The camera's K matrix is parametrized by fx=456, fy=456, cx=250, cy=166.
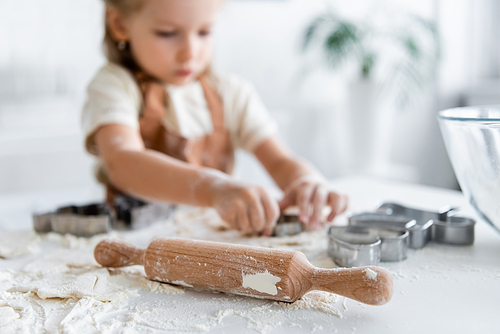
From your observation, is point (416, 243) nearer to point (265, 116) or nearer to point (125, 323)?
point (125, 323)

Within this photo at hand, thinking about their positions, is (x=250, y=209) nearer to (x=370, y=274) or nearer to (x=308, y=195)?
(x=308, y=195)

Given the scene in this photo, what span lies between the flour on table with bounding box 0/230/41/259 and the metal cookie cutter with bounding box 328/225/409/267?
0.36 m

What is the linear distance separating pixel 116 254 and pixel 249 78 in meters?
1.94

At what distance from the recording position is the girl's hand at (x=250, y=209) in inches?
22.9

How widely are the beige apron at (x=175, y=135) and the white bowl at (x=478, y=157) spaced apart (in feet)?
2.02

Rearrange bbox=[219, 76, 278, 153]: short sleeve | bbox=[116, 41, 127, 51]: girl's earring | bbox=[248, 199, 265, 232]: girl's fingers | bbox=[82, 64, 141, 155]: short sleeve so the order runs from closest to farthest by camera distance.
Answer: bbox=[248, 199, 265, 232]: girl's fingers, bbox=[82, 64, 141, 155]: short sleeve, bbox=[116, 41, 127, 51]: girl's earring, bbox=[219, 76, 278, 153]: short sleeve

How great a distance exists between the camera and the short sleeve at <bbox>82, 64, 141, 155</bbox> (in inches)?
34.4

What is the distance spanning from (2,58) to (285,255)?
5.58 ft

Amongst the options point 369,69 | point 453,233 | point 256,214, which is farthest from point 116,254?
point 369,69

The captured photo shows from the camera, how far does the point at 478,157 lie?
0.46 meters

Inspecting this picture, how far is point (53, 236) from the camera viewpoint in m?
0.61

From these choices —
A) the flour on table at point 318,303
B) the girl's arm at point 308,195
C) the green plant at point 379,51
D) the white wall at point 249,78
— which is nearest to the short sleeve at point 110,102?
the girl's arm at point 308,195

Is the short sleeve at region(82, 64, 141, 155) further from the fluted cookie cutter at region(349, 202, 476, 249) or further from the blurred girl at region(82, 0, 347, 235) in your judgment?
the fluted cookie cutter at region(349, 202, 476, 249)

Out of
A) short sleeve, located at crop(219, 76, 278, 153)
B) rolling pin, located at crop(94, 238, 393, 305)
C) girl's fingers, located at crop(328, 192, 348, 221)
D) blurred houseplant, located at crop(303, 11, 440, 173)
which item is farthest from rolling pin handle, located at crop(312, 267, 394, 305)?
blurred houseplant, located at crop(303, 11, 440, 173)
